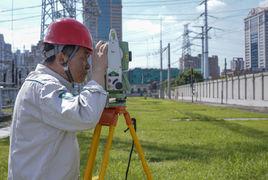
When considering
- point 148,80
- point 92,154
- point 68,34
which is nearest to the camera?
point 68,34

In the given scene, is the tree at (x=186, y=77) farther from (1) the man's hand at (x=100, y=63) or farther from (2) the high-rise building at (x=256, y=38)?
(1) the man's hand at (x=100, y=63)

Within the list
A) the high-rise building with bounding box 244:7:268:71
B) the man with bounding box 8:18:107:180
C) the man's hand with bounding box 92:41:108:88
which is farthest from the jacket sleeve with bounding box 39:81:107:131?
the high-rise building with bounding box 244:7:268:71

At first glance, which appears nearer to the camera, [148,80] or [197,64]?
[148,80]

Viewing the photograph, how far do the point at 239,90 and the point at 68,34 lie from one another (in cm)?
5400

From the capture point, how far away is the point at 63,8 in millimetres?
37938

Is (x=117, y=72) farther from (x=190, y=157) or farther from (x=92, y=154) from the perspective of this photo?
(x=190, y=157)

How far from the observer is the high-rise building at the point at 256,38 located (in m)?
70.5

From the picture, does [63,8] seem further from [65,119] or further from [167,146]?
[65,119]

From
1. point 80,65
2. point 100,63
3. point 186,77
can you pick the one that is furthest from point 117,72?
point 186,77

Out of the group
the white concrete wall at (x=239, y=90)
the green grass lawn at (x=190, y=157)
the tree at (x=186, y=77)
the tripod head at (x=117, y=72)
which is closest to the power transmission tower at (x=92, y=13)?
the white concrete wall at (x=239, y=90)

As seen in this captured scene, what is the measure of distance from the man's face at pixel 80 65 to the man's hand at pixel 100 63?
56 mm

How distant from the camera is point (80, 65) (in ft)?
10.5

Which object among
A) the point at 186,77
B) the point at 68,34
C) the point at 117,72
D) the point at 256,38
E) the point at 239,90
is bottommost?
the point at 239,90

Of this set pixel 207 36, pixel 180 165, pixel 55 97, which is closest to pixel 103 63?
pixel 55 97
